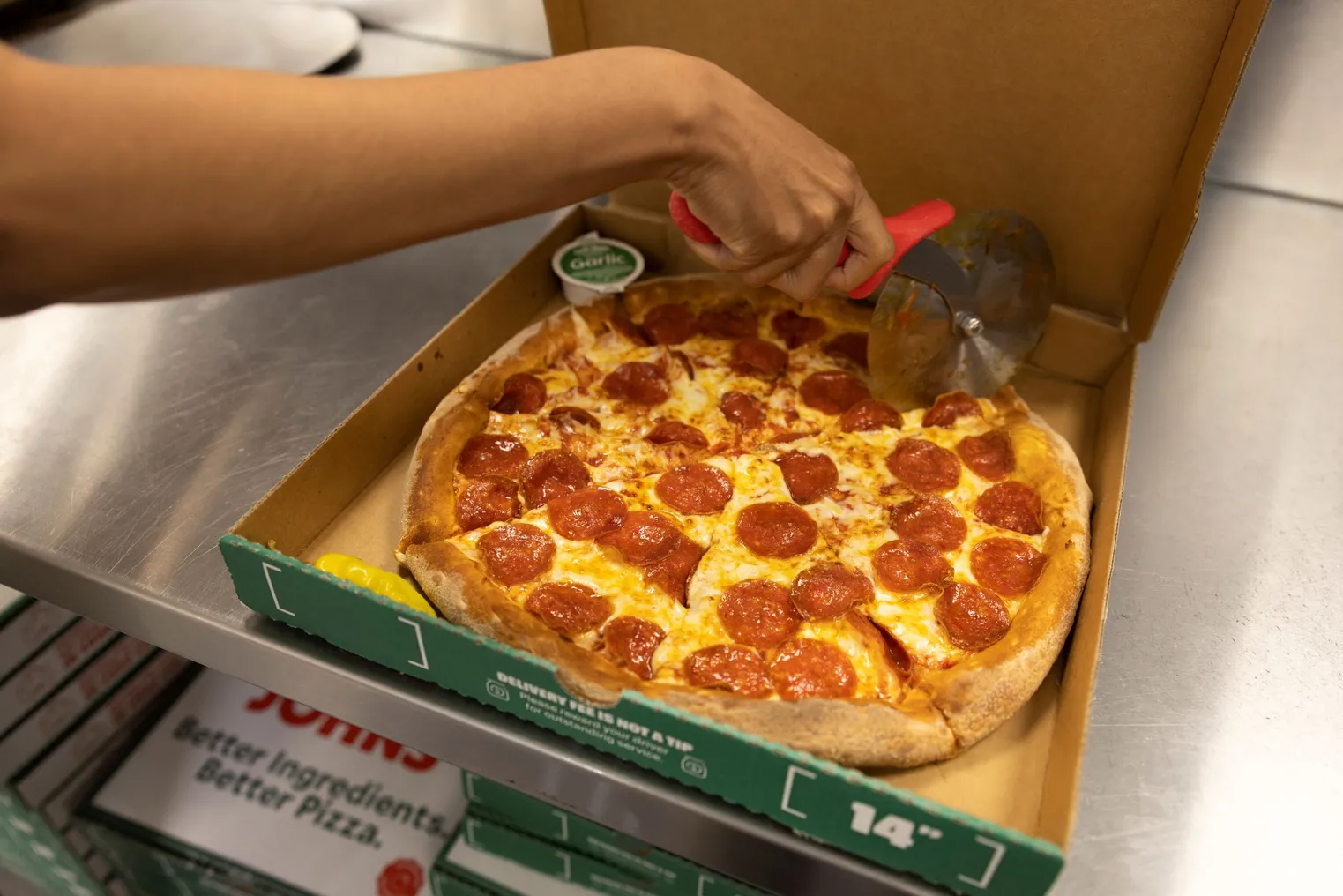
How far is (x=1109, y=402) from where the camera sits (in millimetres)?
1575

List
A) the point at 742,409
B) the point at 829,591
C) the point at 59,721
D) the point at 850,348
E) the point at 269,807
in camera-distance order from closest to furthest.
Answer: the point at 829,591
the point at 742,409
the point at 850,348
the point at 59,721
the point at 269,807

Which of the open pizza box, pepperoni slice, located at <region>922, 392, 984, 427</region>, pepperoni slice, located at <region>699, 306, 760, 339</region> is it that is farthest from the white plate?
pepperoni slice, located at <region>922, 392, 984, 427</region>

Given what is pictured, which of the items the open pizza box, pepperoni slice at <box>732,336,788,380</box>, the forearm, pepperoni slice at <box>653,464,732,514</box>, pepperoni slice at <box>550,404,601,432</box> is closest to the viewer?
the forearm

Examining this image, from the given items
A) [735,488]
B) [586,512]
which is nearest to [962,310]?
[735,488]

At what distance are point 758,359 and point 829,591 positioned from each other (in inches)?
21.9

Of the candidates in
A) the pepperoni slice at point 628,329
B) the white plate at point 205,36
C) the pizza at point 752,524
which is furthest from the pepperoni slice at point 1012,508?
the white plate at point 205,36

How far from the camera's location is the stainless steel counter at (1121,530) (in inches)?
44.4

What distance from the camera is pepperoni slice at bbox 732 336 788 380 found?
1731 millimetres

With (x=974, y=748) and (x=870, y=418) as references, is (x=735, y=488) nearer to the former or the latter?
(x=870, y=418)

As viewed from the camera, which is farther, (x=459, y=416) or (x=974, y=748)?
(x=459, y=416)

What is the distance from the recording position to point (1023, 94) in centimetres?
150

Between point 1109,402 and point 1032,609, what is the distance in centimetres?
49

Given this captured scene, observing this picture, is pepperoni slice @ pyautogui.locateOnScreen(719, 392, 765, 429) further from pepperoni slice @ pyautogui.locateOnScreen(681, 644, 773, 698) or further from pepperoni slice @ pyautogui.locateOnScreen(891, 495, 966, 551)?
pepperoni slice @ pyautogui.locateOnScreen(681, 644, 773, 698)

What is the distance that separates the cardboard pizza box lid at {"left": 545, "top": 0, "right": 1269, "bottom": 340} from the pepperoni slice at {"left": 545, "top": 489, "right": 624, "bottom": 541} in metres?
0.77
